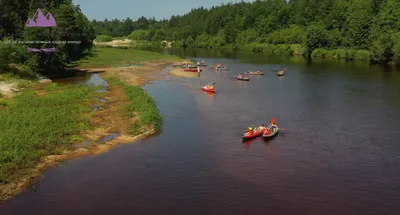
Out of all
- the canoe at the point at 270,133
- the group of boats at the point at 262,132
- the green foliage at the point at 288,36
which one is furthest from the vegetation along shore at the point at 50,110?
the green foliage at the point at 288,36

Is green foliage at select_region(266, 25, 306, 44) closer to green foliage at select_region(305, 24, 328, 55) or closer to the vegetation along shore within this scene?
green foliage at select_region(305, 24, 328, 55)

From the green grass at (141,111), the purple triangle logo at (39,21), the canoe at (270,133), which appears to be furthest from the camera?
the purple triangle logo at (39,21)

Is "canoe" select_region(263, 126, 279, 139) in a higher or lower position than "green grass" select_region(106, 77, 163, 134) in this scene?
lower

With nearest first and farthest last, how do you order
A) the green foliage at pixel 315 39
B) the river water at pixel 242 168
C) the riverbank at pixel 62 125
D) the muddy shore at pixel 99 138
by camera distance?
the river water at pixel 242 168
the muddy shore at pixel 99 138
the riverbank at pixel 62 125
the green foliage at pixel 315 39

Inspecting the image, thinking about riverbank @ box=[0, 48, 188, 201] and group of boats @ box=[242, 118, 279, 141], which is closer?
riverbank @ box=[0, 48, 188, 201]

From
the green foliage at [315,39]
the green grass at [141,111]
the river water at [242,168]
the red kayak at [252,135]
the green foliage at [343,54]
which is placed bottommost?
the river water at [242,168]

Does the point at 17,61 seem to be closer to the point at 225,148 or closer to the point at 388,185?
the point at 225,148

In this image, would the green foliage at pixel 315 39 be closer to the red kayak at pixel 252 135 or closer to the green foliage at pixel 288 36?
the green foliage at pixel 288 36

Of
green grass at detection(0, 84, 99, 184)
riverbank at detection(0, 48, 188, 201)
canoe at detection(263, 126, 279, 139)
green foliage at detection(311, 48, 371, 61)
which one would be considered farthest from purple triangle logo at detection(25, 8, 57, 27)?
green foliage at detection(311, 48, 371, 61)
